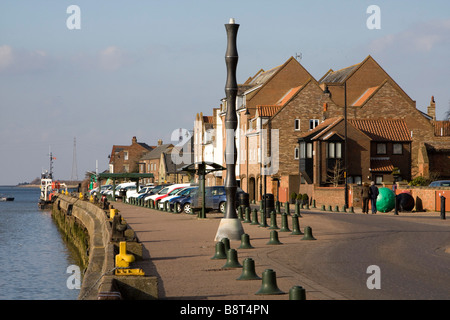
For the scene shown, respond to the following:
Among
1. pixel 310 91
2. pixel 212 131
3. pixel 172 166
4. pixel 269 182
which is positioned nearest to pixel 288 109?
pixel 310 91

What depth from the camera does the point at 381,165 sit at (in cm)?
6706

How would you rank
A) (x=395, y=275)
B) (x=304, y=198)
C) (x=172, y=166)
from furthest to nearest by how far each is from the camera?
(x=172, y=166), (x=304, y=198), (x=395, y=275)

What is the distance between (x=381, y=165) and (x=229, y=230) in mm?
48053

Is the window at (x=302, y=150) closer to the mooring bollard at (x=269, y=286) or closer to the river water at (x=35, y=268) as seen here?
the river water at (x=35, y=268)

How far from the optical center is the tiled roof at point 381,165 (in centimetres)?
6631

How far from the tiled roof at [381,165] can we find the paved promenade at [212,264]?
130 feet

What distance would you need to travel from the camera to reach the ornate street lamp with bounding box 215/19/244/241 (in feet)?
67.6

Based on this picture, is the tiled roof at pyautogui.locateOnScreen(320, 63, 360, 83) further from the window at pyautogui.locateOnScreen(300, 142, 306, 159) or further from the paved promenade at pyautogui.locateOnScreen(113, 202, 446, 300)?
the paved promenade at pyautogui.locateOnScreen(113, 202, 446, 300)

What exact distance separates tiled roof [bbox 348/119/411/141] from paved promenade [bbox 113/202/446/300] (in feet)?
135
